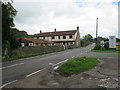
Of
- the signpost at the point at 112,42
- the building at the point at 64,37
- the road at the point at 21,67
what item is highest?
the building at the point at 64,37

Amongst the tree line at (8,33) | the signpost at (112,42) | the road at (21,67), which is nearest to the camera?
the road at (21,67)

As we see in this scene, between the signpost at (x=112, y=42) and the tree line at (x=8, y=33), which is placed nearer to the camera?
the tree line at (x=8, y=33)

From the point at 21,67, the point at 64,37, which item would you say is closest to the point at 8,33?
the point at 21,67

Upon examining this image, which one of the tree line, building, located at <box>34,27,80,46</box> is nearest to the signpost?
the tree line

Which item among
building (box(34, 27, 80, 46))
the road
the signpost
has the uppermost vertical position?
building (box(34, 27, 80, 46))

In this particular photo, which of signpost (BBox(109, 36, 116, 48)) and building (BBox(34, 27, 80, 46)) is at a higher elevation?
building (BBox(34, 27, 80, 46))

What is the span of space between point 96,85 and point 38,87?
102 inches

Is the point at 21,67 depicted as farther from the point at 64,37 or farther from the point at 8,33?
the point at 64,37

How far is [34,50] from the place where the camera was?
83.3 feet

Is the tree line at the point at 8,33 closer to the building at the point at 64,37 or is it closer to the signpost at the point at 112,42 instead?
the signpost at the point at 112,42

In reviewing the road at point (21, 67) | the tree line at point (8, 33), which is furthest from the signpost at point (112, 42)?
the tree line at point (8, 33)

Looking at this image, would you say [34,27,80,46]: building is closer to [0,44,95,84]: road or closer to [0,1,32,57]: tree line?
[0,1,32,57]: tree line

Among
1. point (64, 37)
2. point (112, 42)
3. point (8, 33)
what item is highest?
point (64, 37)

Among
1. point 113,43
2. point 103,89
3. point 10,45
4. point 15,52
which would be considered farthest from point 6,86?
point 113,43
